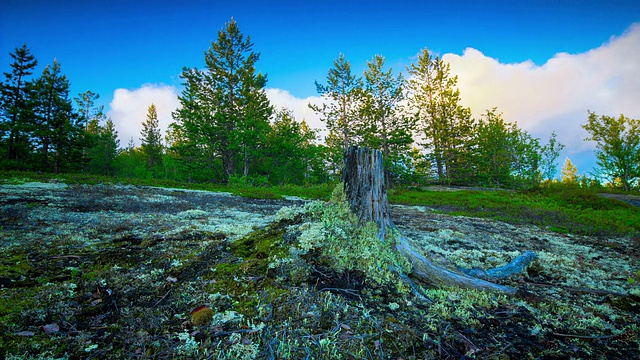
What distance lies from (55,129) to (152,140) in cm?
2693

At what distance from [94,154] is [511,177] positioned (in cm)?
6708

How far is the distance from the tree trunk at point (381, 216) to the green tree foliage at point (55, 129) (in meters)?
43.2

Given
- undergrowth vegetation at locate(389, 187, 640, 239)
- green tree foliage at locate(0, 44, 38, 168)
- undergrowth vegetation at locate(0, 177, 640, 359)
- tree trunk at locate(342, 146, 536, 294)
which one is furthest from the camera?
green tree foliage at locate(0, 44, 38, 168)

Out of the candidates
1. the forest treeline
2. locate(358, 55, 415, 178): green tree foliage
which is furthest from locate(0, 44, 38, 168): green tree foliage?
locate(358, 55, 415, 178): green tree foliage

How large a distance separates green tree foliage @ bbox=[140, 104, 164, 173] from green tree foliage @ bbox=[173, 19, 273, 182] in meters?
29.7

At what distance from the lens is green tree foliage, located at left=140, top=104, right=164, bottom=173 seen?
5928 cm

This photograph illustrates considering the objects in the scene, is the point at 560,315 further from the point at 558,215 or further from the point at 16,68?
the point at 16,68

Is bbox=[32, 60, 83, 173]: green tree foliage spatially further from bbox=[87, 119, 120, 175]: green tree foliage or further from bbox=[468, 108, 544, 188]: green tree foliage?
bbox=[468, 108, 544, 188]: green tree foliage

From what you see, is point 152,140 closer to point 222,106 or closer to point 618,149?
point 222,106

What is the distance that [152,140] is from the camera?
5978cm

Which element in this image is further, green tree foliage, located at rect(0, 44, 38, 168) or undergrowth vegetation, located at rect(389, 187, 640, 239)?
green tree foliage, located at rect(0, 44, 38, 168)

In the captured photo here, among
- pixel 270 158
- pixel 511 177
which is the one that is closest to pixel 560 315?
pixel 270 158

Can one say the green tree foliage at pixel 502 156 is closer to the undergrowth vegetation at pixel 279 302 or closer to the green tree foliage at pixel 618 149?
the green tree foliage at pixel 618 149

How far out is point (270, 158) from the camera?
114ft
